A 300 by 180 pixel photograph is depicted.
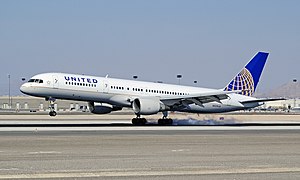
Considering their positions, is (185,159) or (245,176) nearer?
(245,176)

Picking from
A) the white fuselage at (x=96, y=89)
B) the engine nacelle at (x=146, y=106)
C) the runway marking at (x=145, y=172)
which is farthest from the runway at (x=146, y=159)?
the white fuselage at (x=96, y=89)

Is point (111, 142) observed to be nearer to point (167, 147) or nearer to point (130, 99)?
point (167, 147)

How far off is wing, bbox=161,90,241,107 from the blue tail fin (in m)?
8.87

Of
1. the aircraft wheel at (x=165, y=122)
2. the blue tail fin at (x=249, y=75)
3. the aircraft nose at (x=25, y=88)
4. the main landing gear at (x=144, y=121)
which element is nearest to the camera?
the main landing gear at (x=144, y=121)

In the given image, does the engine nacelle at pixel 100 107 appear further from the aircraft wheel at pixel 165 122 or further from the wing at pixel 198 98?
the wing at pixel 198 98

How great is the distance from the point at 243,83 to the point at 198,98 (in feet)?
35.5

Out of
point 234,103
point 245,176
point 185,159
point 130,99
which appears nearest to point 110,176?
point 245,176

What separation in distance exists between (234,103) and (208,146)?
33855 mm

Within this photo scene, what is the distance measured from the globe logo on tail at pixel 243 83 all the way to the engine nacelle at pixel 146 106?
12173 millimetres

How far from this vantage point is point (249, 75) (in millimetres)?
61906

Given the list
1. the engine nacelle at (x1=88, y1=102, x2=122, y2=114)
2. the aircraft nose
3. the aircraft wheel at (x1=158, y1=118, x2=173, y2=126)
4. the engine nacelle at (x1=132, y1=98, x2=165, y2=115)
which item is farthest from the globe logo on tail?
the aircraft nose

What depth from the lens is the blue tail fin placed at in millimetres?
61719

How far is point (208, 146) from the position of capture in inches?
1055

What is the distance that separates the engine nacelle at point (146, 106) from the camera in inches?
2015
